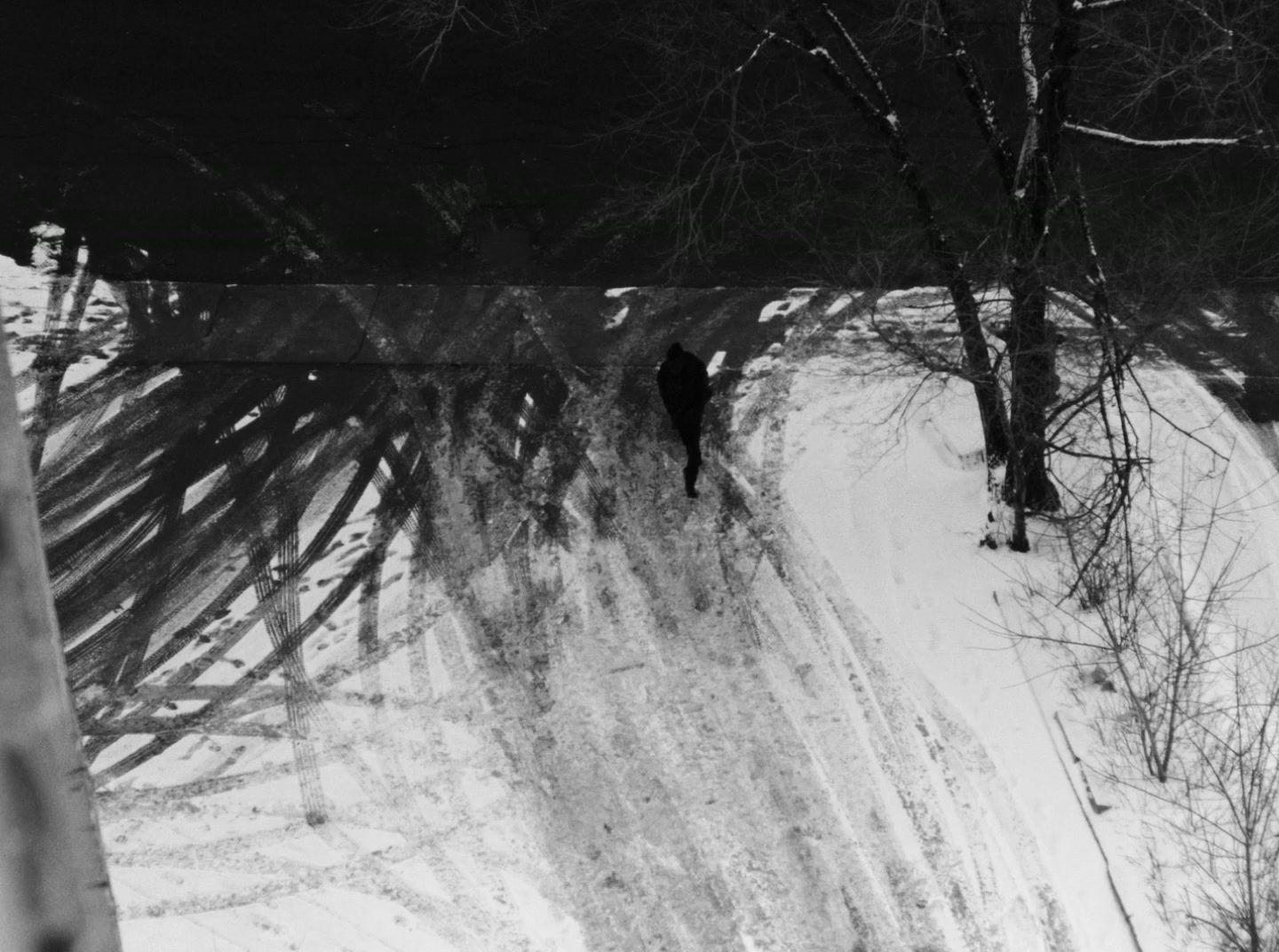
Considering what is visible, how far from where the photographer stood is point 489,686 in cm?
895

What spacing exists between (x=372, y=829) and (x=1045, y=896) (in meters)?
4.44

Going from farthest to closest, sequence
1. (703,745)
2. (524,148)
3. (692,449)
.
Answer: (524,148) < (692,449) < (703,745)

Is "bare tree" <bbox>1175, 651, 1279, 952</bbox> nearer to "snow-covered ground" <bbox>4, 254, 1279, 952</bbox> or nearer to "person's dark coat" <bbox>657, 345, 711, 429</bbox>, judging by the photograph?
"snow-covered ground" <bbox>4, 254, 1279, 952</bbox>

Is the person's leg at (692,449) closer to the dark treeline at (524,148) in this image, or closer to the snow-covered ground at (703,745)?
the snow-covered ground at (703,745)

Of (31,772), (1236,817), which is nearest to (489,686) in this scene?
(1236,817)

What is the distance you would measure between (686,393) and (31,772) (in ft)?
26.9

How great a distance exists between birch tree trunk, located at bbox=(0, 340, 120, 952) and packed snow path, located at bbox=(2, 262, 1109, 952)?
6.36 m

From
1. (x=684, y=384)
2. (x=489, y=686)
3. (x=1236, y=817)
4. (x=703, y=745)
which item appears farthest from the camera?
(x=684, y=384)

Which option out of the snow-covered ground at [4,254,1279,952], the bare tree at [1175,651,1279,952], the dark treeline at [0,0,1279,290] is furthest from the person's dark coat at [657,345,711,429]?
the bare tree at [1175,651,1279,952]

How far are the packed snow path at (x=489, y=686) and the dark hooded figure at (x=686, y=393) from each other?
0.58 metres

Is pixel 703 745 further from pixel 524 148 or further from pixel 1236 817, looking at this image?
pixel 524 148

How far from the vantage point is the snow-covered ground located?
767 cm

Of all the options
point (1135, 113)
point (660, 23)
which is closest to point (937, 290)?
point (1135, 113)

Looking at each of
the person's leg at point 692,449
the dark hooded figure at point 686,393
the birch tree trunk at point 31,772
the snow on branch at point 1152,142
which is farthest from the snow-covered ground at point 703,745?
the birch tree trunk at point 31,772
